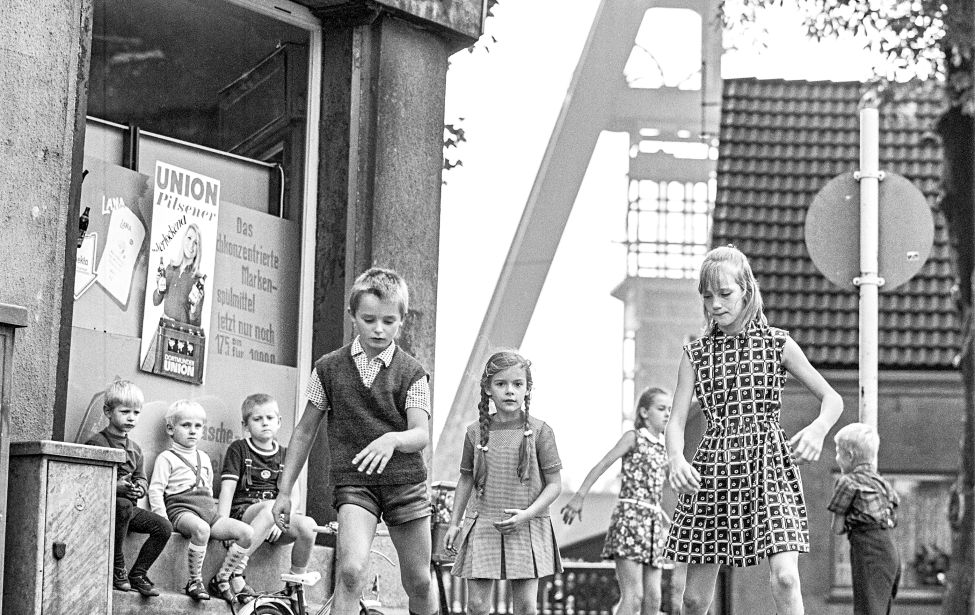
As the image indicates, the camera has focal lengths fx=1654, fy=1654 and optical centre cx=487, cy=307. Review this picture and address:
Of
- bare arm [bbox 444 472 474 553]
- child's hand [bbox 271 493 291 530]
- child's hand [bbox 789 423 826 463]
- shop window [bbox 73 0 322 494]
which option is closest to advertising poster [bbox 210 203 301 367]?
shop window [bbox 73 0 322 494]

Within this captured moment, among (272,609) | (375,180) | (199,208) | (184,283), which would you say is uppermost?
(375,180)

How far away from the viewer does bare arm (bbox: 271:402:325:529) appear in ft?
23.7

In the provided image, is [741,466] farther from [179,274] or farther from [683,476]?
[179,274]

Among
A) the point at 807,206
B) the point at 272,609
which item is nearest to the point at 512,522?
the point at 272,609

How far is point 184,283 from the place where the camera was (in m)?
9.67

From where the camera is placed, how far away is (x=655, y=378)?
32125 millimetres

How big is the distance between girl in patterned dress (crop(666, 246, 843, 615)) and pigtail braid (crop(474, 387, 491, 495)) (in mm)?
1510

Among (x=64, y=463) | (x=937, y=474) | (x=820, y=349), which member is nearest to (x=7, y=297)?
(x=64, y=463)

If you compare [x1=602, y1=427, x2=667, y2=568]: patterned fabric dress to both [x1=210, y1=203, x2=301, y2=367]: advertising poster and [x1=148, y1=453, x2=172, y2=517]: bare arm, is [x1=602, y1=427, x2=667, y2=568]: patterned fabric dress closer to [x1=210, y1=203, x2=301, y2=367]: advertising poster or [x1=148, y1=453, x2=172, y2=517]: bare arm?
[x1=210, y1=203, x2=301, y2=367]: advertising poster

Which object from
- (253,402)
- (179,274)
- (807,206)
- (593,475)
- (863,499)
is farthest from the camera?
(807,206)

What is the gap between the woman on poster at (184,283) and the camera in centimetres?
956

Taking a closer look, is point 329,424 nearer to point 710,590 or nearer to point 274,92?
point 710,590

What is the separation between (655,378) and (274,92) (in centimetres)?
2249

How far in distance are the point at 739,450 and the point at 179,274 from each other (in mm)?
3907
